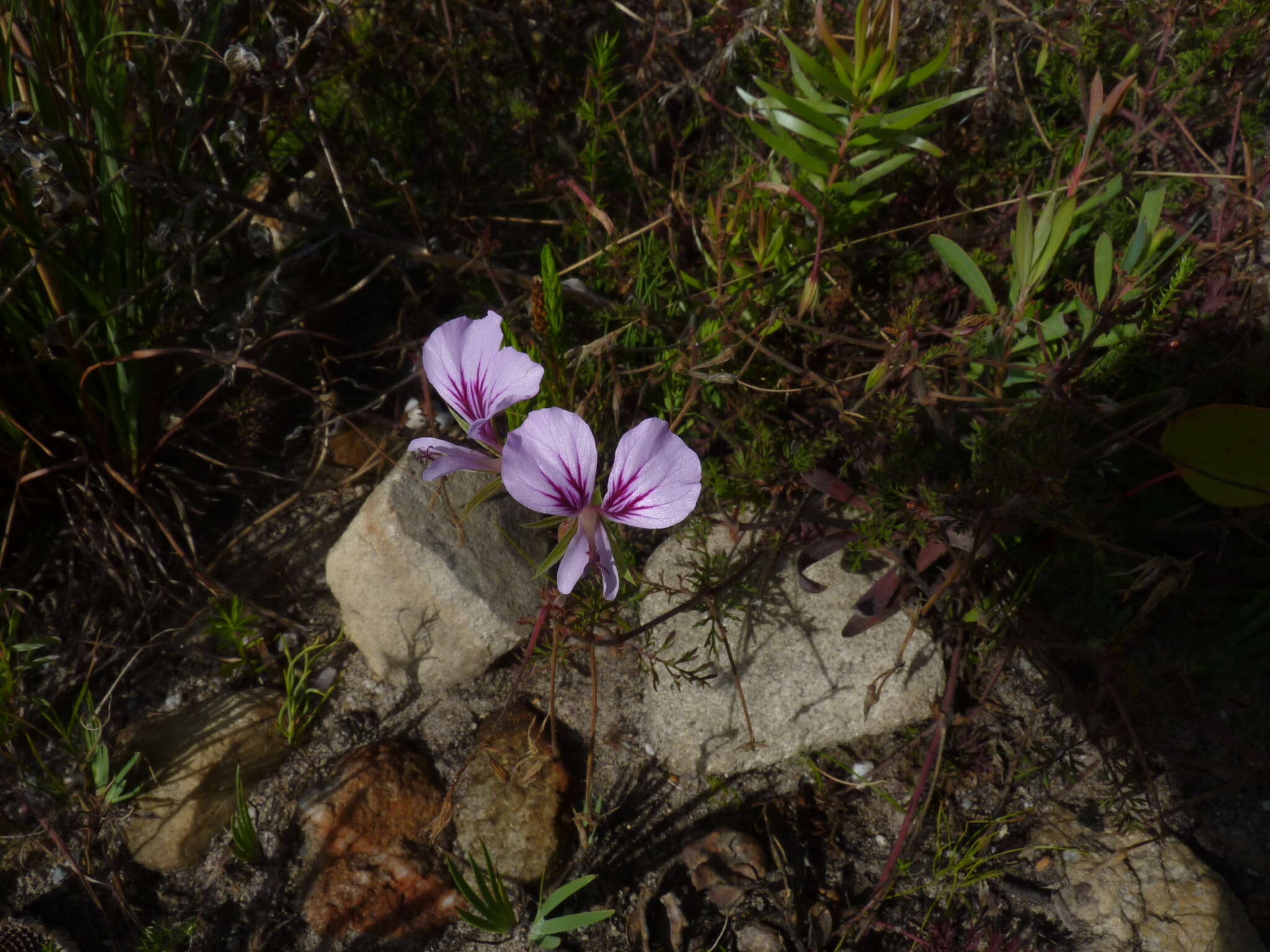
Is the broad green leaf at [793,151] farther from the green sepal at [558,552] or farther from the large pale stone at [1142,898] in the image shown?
the large pale stone at [1142,898]

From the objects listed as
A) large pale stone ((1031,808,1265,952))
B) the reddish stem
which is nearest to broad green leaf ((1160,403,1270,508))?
the reddish stem

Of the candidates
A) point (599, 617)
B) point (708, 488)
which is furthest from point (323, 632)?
point (708, 488)

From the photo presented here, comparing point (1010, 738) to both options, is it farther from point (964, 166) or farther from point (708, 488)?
point (964, 166)

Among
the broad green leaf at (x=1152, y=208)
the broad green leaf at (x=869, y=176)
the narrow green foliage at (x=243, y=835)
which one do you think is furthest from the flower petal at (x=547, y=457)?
the broad green leaf at (x=1152, y=208)

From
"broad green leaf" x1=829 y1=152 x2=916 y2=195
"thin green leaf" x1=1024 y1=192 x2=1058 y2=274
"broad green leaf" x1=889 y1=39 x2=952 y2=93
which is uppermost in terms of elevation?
"broad green leaf" x1=889 y1=39 x2=952 y2=93

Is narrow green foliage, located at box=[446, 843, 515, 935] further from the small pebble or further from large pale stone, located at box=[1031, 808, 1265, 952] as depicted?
large pale stone, located at box=[1031, 808, 1265, 952]

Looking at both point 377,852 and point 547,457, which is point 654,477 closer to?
point 547,457
